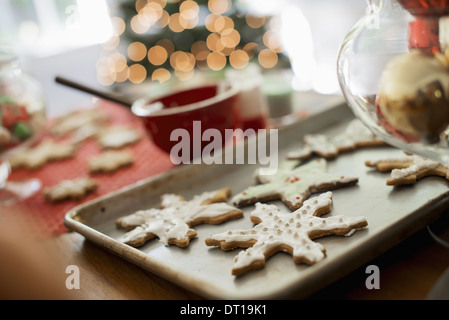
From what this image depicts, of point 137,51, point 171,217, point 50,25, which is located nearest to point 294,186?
point 171,217

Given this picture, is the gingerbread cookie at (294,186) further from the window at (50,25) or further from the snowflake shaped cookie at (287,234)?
the window at (50,25)

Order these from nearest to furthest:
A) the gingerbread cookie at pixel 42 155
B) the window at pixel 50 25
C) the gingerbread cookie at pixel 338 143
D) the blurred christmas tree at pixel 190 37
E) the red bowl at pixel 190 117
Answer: the gingerbread cookie at pixel 338 143 → the red bowl at pixel 190 117 → the gingerbread cookie at pixel 42 155 → the blurred christmas tree at pixel 190 37 → the window at pixel 50 25

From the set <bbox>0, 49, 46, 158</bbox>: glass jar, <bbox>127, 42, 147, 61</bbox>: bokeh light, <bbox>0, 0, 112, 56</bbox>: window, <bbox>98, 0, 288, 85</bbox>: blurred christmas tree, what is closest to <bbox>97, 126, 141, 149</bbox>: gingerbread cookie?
<bbox>0, 49, 46, 158</bbox>: glass jar

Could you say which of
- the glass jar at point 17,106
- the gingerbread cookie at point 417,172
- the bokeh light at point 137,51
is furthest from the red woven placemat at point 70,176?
the bokeh light at point 137,51

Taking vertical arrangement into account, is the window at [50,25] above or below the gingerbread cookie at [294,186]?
above

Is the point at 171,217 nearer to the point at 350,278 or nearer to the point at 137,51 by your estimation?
the point at 350,278

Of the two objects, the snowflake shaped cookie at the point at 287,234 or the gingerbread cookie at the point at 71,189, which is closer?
the snowflake shaped cookie at the point at 287,234

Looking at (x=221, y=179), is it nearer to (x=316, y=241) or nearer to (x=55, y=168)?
(x=316, y=241)
